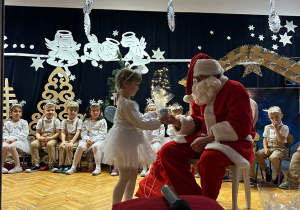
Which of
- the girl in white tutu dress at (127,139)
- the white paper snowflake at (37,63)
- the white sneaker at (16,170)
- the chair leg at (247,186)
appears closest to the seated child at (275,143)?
the chair leg at (247,186)

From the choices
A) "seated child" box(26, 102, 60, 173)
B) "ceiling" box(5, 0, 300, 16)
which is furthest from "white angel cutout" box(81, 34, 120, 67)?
"seated child" box(26, 102, 60, 173)

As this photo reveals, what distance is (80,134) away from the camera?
16.2ft

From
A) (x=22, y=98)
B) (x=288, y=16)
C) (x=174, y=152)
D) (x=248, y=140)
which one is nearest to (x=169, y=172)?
(x=174, y=152)

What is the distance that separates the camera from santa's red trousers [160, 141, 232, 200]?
201cm

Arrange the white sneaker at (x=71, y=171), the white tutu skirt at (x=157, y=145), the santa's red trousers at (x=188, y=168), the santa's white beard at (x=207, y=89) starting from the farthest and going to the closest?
the white tutu skirt at (x=157, y=145), the white sneaker at (x=71, y=171), the santa's white beard at (x=207, y=89), the santa's red trousers at (x=188, y=168)

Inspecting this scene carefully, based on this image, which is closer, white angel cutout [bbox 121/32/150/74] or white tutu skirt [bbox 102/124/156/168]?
white tutu skirt [bbox 102/124/156/168]

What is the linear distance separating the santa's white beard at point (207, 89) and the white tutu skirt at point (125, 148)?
22.6 inches

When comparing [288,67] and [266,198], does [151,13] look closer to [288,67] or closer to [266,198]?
[288,67]

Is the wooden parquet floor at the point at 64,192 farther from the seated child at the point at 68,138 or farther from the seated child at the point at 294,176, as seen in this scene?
the seated child at the point at 68,138

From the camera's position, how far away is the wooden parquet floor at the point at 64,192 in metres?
2.69

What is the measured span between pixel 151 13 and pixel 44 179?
382cm

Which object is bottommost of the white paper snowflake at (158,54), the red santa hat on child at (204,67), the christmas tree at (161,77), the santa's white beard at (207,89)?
the santa's white beard at (207,89)

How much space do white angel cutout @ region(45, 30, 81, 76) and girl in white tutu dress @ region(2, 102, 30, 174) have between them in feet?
4.12

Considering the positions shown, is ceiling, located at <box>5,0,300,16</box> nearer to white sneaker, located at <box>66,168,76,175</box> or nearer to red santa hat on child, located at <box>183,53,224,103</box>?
white sneaker, located at <box>66,168,76,175</box>
